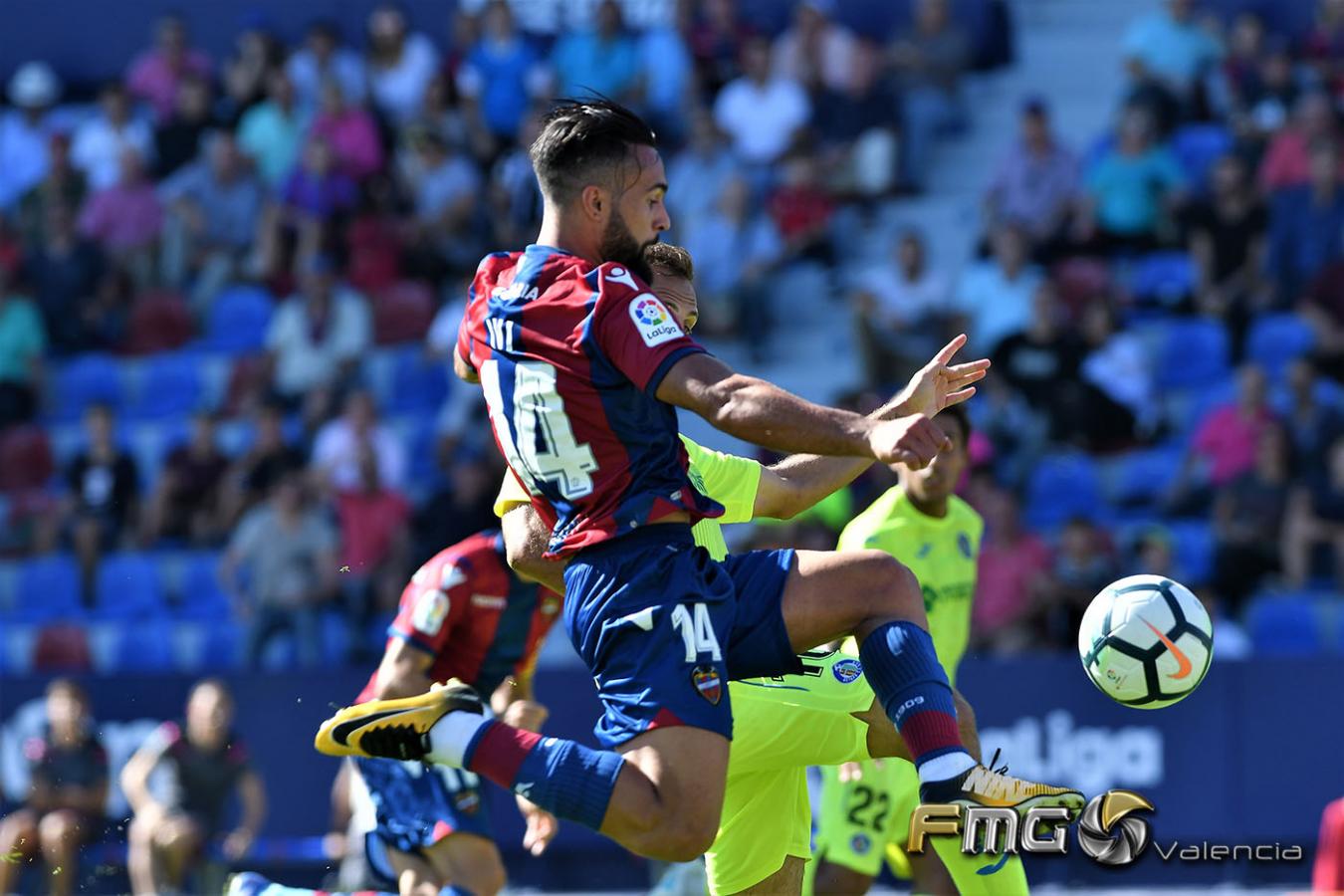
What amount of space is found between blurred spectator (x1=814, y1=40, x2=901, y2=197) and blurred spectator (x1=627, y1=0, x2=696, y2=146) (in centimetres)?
116

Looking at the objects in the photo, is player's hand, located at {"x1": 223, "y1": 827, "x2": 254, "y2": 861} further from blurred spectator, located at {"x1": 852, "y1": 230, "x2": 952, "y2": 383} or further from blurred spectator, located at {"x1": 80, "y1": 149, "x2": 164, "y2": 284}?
blurred spectator, located at {"x1": 80, "y1": 149, "x2": 164, "y2": 284}

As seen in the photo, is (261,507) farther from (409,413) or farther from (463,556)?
(463,556)

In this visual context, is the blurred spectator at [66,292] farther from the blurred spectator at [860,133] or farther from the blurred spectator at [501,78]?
the blurred spectator at [860,133]

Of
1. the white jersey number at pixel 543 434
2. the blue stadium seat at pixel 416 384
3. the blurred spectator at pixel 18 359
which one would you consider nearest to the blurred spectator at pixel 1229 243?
the blue stadium seat at pixel 416 384

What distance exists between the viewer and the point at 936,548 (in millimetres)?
8820

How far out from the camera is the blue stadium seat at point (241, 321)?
Answer: 1652cm

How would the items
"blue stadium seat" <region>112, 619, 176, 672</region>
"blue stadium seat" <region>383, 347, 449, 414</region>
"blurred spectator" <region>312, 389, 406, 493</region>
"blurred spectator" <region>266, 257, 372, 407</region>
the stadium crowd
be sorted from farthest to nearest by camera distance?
"blurred spectator" <region>266, 257, 372, 407</region> < "blue stadium seat" <region>383, 347, 449, 414</region> < "blurred spectator" <region>312, 389, 406, 493</region> < "blue stadium seat" <region>112, 619, 176, 672</region> < the stadium crowd

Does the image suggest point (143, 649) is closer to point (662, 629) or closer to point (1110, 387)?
point (1110, 387)

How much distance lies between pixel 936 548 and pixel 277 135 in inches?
391

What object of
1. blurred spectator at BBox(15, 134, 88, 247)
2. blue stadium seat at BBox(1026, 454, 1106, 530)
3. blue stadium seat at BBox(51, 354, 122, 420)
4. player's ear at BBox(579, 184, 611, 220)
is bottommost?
blue stadium seat at BBox(1026, 454, 1106, 530)

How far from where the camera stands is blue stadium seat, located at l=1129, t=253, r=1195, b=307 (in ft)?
49.8

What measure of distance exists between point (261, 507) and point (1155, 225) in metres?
6.82

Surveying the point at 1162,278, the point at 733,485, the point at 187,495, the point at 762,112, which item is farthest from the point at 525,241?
the point at 733,485

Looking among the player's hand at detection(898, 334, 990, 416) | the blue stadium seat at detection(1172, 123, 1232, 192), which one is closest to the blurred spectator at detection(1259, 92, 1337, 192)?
the blue stadium seat at detection(1172, 123, 1232, 192)
